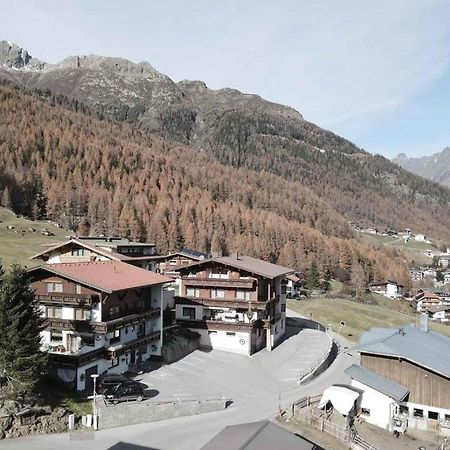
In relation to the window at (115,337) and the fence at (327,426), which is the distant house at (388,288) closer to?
the fence at (327,426)

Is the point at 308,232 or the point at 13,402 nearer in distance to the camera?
the point at 13,402

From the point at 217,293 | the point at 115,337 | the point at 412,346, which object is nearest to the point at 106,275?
the point at 115,337

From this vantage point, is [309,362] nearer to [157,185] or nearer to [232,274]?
[232,274]

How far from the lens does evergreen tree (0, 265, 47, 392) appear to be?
99.6 ft

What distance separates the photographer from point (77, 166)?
181000mm

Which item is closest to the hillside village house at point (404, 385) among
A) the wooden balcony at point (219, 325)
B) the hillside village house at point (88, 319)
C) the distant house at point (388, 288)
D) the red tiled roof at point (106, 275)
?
the wooden balcony at point (219, 325)

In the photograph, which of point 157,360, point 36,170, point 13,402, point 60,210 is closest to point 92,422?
point 13,402

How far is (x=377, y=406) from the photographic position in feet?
135

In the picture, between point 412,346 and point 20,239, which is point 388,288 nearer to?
point 20,239

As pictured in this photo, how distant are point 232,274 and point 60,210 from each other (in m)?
99.2

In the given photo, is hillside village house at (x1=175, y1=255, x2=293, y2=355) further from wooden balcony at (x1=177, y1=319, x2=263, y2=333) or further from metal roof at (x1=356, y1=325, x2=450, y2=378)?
metal roof at (x1=356, y1=325, x2=450, y2=378)

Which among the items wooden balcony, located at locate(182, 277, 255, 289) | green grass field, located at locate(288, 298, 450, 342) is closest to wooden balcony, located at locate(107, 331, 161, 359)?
wooden balcony, located at locate(182, 277, 255, 289)

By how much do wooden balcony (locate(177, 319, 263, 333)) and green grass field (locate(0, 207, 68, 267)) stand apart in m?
34.2

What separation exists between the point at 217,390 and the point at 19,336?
60.1 ft
